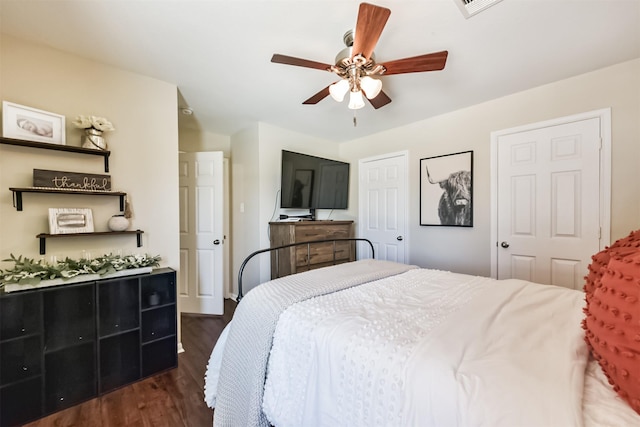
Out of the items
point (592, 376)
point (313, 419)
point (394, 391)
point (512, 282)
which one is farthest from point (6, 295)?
point (512, 282)

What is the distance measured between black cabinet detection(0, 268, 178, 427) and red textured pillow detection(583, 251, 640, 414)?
2.42 m

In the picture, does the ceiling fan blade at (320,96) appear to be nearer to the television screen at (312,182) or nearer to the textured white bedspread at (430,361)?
the television screen at (312,182)

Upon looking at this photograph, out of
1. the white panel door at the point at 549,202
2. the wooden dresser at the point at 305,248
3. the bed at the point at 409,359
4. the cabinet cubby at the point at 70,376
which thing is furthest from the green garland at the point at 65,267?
the white panel door at the point at 549,202

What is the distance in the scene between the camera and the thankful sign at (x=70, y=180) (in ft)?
5.37

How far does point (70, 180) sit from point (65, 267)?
0.61 m

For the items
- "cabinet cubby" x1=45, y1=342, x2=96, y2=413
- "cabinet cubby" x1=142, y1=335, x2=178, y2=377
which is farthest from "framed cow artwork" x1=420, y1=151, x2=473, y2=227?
"cabinet cubby" x1=45, y1=342, x2=96, y2=413

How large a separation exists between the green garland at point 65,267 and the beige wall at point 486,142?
9.40 feet

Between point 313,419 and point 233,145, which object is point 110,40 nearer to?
point 233,145

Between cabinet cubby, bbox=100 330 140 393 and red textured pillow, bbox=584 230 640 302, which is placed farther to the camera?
cabinet cubby, bbox=100 330 140 393

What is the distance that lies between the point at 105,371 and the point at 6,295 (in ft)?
2.53

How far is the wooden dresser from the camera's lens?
2.79 m

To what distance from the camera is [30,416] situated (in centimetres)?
148

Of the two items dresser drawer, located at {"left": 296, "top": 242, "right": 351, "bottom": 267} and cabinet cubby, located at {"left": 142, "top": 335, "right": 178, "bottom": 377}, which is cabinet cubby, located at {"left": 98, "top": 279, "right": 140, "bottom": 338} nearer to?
cabinet cubby, located at {"left": 142, "top": 335, "right": 178, "bottom": 377}

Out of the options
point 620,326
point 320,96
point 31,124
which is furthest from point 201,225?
point 620,326
